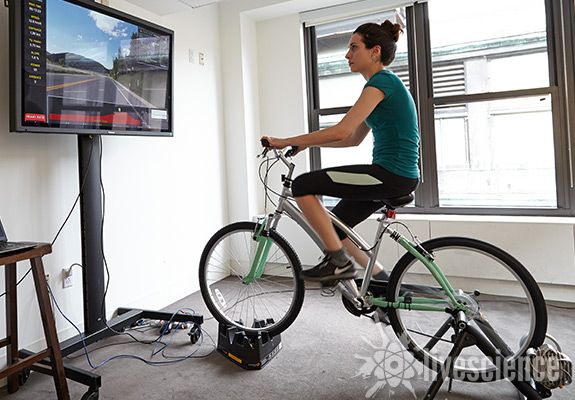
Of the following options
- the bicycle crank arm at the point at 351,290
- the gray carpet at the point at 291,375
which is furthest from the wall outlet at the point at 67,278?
the bicycle crank arm at the point at 351,290

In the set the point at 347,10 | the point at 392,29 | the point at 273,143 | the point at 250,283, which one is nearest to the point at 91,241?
the point at 250,283

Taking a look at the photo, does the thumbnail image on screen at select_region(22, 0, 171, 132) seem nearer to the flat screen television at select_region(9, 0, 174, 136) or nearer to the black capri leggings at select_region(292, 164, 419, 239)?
the flat screen television at select_region(9, 0, 174, 136)

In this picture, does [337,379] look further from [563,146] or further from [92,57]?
[563,146]

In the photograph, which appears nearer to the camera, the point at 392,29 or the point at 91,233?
the point at 392,29

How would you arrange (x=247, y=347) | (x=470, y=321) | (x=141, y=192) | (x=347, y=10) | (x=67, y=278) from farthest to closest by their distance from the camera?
(x=347, y=10), (x=141, y=192), (x=67, y=278), (x=247, y=347), (x=470, y=321)

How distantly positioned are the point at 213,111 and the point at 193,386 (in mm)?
2347

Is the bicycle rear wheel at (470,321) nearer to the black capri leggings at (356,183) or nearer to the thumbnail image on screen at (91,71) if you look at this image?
the black capri leggings at (356,183)

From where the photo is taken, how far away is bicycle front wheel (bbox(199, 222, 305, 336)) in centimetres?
200

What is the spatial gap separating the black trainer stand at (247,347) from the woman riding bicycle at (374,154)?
1.43 ft

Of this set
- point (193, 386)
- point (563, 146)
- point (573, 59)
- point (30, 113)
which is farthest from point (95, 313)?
point (573, 59)

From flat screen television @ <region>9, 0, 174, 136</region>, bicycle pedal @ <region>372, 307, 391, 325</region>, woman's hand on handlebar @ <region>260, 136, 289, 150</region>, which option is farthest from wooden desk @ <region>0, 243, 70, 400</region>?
bicycle pedal @ <region>372, 307, 391, 325</region>

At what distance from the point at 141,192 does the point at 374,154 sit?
165cm

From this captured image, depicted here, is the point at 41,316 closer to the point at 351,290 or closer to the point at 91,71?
the point at 91,71

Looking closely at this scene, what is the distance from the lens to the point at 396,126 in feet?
5.57
